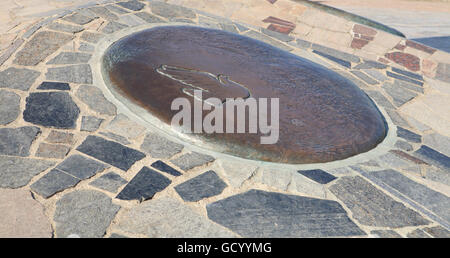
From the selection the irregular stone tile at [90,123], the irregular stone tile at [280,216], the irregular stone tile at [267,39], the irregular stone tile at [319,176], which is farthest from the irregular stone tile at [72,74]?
the irregular stone tile at [267,39]

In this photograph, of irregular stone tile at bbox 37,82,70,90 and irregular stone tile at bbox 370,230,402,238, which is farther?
irregular stone tile at bbox 37,82,70,90

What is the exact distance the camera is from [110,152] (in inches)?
115

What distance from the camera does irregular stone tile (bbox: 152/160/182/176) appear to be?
110 inches

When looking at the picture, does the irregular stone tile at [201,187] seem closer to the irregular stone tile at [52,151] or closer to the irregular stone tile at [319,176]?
the irregular stone tile at [319,176]

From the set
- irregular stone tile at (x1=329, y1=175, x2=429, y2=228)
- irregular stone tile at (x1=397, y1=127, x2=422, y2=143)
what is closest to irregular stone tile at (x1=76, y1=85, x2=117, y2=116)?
irregular stone tile at (x1=329, y1=175, x2=429, y2=228)

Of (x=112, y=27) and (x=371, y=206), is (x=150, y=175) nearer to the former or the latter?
(x=371, y=206)

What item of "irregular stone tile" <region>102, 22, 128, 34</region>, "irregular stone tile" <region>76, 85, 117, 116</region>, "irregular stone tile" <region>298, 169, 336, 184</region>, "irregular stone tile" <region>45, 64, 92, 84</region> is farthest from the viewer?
"irregular stone tile" <region>102, 22, 128, 34</region>

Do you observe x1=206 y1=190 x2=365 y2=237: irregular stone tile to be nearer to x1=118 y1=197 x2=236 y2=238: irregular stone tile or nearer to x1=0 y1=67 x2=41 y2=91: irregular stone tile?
x1=118 y1=197 x2=236 y2=238: irregular stone tile

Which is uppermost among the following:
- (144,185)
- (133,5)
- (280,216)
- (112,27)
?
(133,5)

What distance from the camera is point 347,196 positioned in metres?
2.83

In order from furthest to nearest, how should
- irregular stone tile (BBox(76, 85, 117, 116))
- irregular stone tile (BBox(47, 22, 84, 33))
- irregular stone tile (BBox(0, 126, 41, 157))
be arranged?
irregular stone tile (BBox(47, 22, 84, 33)) → irregular stone tile (BBox(76, 85, 117, 116)) → irregular stone tile (BBox(0, 126, 41, 157))

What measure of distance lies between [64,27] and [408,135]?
12.3 ft

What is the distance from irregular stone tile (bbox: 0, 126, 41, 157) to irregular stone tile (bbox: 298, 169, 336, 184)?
1971 mm

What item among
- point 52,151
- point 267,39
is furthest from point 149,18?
point 52,151
